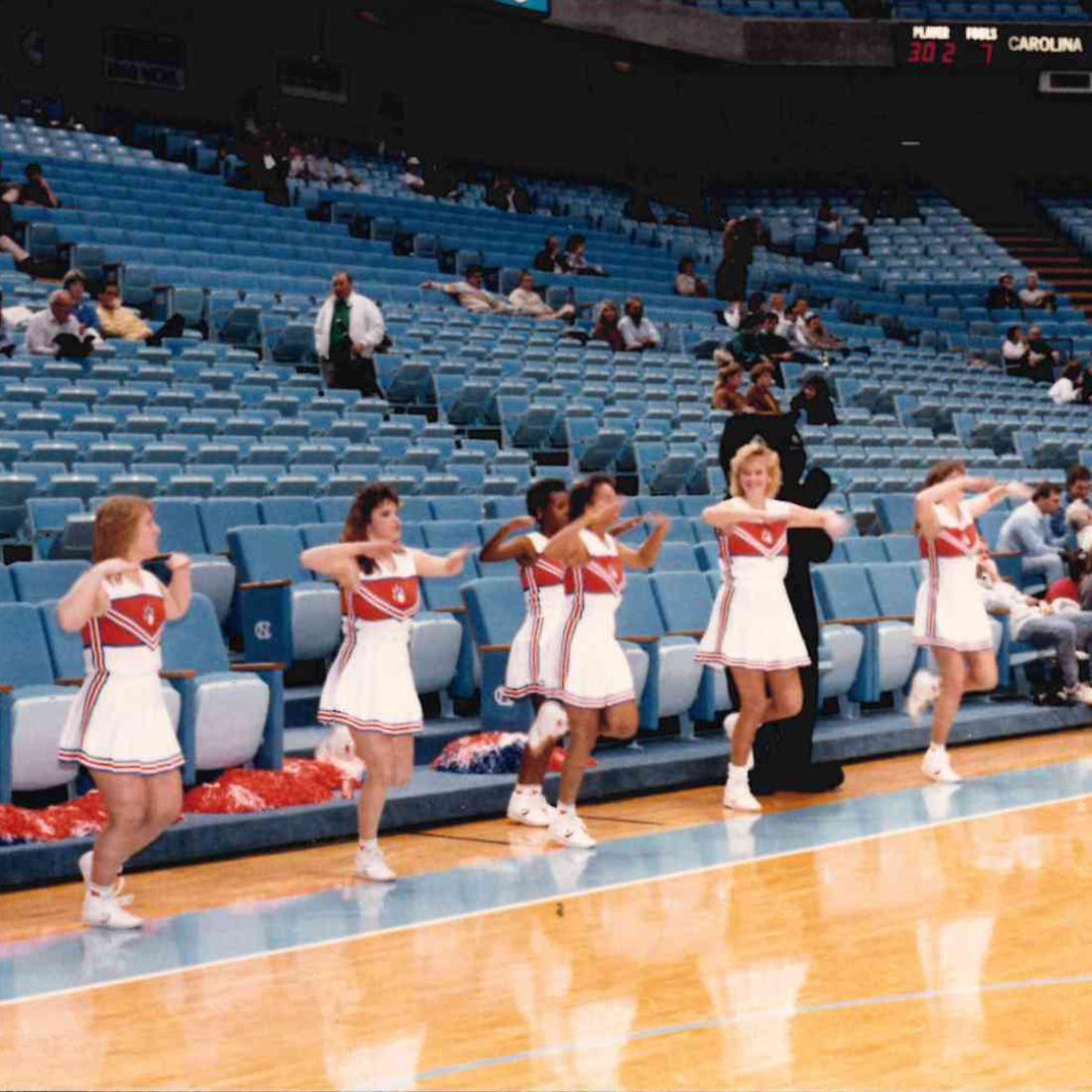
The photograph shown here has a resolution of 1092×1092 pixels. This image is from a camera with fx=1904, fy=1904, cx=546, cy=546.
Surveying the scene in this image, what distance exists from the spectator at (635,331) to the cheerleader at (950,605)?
23.3 feet

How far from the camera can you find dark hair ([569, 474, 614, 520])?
607 cm

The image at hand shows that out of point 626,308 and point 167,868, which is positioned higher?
point 626,308

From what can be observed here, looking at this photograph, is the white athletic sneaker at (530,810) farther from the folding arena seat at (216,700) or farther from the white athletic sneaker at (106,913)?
the white athletic sneaker at (106,913)

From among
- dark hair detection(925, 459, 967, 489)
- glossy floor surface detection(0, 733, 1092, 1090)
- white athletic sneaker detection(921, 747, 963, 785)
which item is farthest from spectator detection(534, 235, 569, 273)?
glossy floor surface detection(0, 733, 1092, 1090)

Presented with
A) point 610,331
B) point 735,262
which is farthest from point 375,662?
point 735,262

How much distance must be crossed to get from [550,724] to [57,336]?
5451mm

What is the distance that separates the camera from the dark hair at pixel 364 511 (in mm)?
5445

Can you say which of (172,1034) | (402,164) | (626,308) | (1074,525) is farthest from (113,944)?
(402,164)

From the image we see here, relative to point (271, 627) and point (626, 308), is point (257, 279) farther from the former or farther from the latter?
point (271, 627)

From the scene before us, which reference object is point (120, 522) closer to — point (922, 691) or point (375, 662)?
point (375, 662)

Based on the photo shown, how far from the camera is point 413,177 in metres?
20.0

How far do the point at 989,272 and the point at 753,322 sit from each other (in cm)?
767

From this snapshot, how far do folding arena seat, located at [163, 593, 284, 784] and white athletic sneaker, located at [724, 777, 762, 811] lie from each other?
1.64 metres

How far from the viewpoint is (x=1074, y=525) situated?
9.98 metres
